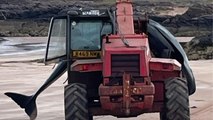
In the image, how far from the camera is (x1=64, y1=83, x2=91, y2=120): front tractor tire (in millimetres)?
9461

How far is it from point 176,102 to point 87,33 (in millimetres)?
2543

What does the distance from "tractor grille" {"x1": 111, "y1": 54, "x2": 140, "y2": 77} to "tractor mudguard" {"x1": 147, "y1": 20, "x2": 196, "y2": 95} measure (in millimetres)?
2433

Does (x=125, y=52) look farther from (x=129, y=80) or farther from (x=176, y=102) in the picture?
(x=176, y=102)

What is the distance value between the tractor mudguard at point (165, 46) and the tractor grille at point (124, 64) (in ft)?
7.98

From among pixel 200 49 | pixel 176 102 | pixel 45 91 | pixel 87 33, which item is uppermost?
pixel 87 33

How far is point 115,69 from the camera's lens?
9.63 meters

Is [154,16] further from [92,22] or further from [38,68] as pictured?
[92,22]

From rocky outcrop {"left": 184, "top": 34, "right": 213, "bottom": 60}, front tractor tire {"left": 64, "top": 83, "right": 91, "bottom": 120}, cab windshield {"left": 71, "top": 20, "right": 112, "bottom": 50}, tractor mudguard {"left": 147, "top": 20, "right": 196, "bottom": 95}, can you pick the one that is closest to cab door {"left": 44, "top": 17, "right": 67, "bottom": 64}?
cab windshield {"left": 71, "top": 20, "right": 112, "bottom": 50}

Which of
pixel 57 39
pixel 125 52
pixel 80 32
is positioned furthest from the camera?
pixel 57 39

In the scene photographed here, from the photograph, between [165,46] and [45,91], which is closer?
[165,46]

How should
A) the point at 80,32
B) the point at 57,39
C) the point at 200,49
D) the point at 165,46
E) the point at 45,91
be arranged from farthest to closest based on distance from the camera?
the point at 200,49, the point at 45,91, the point at 165,46, the point at 57,39, the point at 80,32

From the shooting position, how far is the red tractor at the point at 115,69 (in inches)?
372

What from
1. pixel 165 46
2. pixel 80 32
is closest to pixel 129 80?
pixel 80 32

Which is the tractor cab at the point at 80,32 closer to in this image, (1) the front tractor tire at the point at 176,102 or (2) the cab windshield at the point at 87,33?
(2) the cab windshield at the point at 87,33
